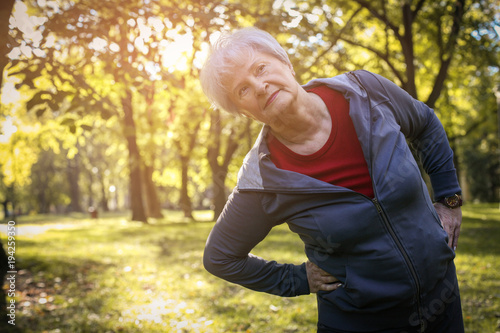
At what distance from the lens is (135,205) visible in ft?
73.9

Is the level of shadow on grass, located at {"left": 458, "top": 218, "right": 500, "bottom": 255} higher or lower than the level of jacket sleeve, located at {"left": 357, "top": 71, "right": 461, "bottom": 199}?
lower

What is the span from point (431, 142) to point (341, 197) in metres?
0.72

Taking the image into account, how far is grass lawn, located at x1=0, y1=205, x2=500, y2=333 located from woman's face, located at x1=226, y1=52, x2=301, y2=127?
374 cm

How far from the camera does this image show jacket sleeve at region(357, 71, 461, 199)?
2.05 m

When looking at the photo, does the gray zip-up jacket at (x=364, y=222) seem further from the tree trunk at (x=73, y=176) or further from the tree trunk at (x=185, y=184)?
the tree trunk at (x=73, y=176)

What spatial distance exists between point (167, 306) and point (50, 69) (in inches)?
147

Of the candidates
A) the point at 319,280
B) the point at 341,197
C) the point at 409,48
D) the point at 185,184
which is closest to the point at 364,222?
the point at 341,197

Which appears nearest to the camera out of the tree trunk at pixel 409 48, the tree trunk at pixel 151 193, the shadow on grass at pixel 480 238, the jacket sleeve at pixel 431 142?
the jacket sleeve at pixel 431 142

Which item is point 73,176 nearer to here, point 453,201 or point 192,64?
point 192,64

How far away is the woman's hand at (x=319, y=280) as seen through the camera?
1898 mm

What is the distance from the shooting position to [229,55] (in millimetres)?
1976

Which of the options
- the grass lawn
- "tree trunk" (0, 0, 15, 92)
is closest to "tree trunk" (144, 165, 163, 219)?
the grass lawn

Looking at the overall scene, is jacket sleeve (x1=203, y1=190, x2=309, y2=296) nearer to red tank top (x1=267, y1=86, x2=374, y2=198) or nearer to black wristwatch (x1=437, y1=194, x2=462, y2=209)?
red tank top (x1=267, y1=86, x2=374, y2=198)

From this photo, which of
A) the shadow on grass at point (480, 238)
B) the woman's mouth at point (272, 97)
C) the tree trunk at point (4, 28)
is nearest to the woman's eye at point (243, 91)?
the woman's mouth at point (272, 97)
